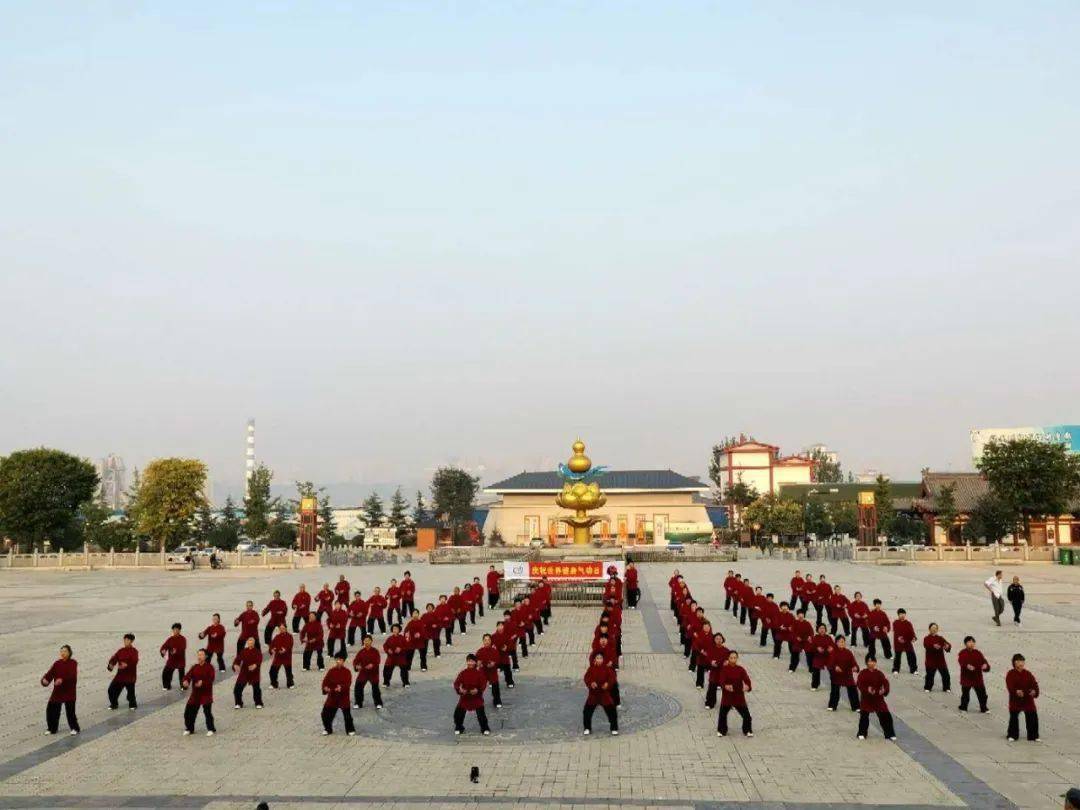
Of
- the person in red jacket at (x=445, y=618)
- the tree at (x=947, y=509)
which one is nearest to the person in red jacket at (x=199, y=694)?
the person in red jacket at (x=445, y=618)

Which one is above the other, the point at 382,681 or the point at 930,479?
the point at 930,479

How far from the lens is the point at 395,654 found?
15.9 metres

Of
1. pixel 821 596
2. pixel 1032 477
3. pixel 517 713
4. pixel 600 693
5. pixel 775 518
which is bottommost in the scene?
pixel 517 713

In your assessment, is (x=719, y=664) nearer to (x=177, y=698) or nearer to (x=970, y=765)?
(x=970, y=765)

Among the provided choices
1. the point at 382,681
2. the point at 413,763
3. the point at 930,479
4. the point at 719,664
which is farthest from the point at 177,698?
the point at 930,479

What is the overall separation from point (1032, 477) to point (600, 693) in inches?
1906

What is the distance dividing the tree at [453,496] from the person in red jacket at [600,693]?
75737 millimetres

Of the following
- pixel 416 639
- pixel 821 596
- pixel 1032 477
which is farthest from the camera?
pixel 1032 477

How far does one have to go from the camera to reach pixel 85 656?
19875mm

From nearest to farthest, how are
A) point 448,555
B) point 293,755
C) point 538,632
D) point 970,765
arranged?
point 970,765
point 293,755
point 538,632
point 448,555

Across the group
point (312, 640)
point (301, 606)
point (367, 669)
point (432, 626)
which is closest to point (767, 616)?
point (432, 626)

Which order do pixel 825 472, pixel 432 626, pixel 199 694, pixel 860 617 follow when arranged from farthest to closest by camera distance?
pixel 825 472 < pixel 860 617 < pixel 432 626 < pixel 199 694

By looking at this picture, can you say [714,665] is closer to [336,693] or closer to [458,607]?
[336,693]

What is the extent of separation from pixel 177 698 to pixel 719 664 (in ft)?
31.2
